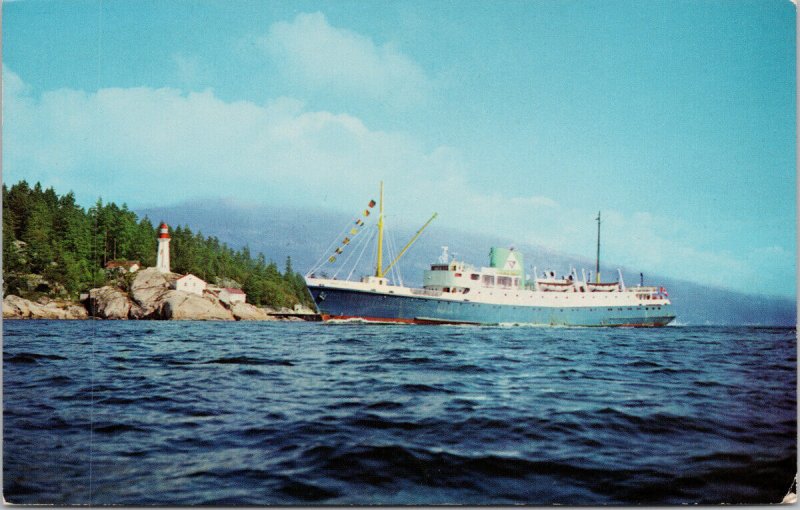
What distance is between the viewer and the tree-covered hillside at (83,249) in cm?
594

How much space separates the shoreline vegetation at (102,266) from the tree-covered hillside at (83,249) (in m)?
0.02

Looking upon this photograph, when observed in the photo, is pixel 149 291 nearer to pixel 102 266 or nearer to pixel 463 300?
pixel 102 266

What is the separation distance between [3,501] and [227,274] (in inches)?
207

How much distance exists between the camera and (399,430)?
3.64m

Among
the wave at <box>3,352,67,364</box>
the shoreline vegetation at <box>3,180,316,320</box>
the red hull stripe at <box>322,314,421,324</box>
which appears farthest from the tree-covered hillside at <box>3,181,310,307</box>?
the red hull stripe at <box>322,314,421,324</box>

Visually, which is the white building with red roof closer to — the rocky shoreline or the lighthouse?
A: the rocky shoreline

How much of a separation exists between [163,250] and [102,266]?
1061 mm

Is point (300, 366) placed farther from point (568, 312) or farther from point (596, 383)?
point (568, 312)

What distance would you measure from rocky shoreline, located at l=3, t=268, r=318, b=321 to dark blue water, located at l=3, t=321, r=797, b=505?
2.31 m

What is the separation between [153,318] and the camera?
8.98 meters

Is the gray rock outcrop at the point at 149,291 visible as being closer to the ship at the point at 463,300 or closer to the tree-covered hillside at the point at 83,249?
the tree-covered hillside at the point at 83,249

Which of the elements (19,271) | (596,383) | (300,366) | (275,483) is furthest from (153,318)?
(596,383)

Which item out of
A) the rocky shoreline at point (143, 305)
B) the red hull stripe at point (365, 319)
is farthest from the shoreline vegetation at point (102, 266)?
the red hull stripe at point (365, 319)

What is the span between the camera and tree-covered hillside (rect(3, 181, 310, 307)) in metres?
5.94
